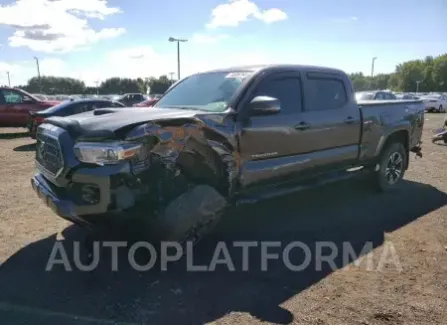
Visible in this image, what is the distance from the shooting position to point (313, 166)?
16.8 feet

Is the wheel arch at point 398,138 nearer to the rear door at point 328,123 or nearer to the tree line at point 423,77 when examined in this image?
the rear door at point 328,123

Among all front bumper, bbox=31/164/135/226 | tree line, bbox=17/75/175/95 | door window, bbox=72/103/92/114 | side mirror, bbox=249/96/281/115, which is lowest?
front bumper, bbox=31/164/135/226

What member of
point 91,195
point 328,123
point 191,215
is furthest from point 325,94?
point 91,195

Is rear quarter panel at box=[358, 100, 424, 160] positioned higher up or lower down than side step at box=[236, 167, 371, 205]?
higher up

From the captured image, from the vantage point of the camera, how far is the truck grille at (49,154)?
3627mm

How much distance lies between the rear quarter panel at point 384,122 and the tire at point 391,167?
23 centimetres

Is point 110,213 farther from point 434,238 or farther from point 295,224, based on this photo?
point 434,238

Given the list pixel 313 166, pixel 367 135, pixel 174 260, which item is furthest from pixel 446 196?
pixel 174 260

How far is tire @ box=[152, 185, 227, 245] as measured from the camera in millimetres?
3533

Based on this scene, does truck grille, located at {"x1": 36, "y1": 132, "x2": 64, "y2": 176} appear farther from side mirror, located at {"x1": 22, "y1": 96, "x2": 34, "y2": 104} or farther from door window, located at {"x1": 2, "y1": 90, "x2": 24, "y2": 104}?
door window, located at {"x1": 2, "y1": 90, "x2": 24, "y2": 104}

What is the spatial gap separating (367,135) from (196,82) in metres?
2.59

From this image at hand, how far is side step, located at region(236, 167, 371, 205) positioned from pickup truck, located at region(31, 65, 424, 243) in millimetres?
17

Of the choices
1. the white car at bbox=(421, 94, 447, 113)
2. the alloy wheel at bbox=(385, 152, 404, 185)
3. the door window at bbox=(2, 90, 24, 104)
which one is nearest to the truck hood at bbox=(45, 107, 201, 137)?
the alloy wheel at bbox=(385, 152, 404, 185)

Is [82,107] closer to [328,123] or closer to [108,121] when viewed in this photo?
[328,123]
